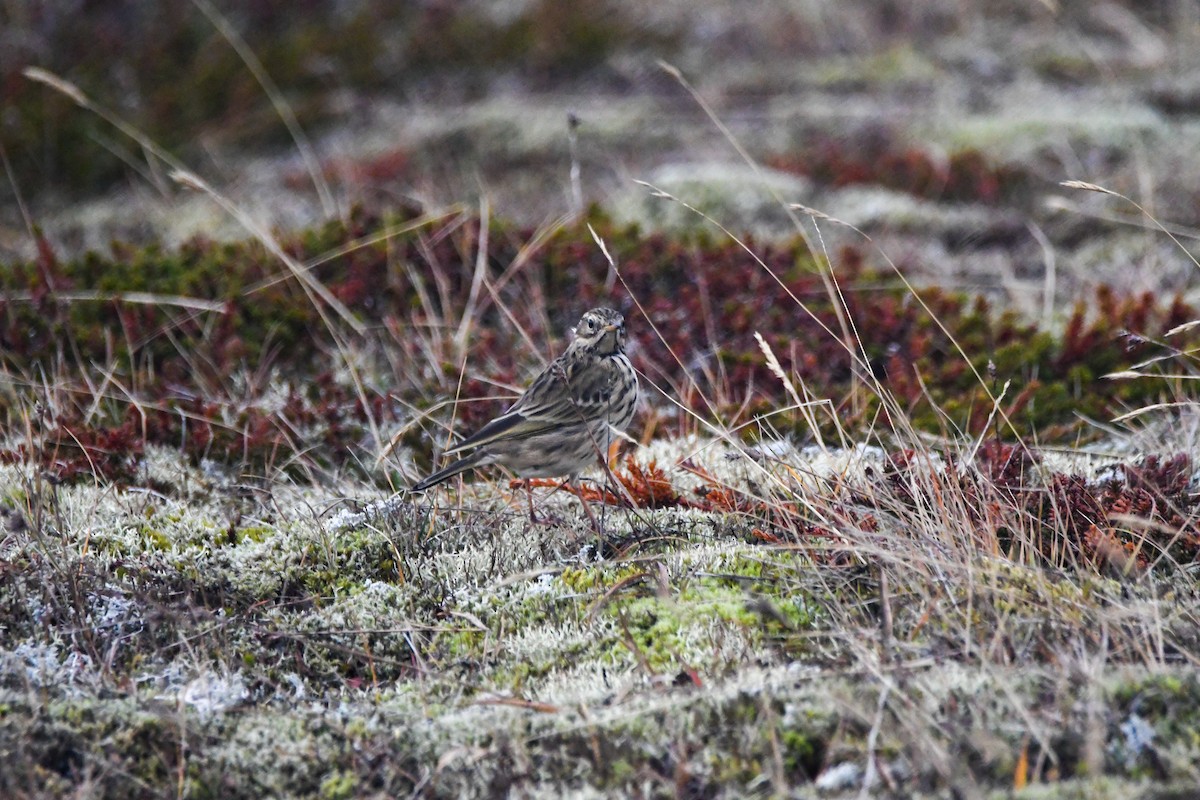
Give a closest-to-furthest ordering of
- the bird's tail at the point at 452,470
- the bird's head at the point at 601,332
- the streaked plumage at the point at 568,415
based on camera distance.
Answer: the bird's tail at the point at 452,470, the streaked plumage at the point at 568,415, the bird's head at the point at 601,332

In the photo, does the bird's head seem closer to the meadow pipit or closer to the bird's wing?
the meadow pipit

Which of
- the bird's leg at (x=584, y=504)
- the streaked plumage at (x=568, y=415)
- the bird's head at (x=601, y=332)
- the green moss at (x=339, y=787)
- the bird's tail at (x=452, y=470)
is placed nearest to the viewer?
the green moss at (x=339, y=787)

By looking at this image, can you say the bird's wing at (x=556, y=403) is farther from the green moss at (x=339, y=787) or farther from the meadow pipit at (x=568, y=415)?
the green moss at (x=339, y=787)

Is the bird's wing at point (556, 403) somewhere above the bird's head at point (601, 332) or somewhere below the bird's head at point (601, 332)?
below

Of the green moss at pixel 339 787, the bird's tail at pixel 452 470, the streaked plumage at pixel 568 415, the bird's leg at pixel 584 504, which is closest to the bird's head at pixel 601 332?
the streaked plumage at pixel 568 415

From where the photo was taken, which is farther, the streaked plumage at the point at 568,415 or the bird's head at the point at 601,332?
Result: the bird's head at the point at 601,332

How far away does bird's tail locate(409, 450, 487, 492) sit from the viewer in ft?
17.3

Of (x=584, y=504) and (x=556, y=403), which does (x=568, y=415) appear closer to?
(x=556, y=403)

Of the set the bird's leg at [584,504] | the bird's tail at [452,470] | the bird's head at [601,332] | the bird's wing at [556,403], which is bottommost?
the bird's leg at [584,504]

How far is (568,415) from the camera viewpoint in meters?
5.74

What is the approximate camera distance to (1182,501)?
4.96 meters

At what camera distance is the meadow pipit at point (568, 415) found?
18.2ft

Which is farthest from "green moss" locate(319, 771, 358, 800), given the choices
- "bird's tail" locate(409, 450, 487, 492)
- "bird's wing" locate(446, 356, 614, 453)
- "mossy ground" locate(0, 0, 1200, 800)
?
"bird's wing" locate(446, 356, 614, 453)

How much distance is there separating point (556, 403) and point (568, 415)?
0.35 feet
